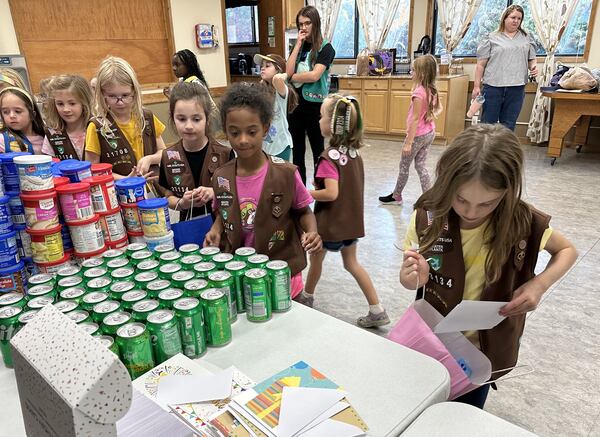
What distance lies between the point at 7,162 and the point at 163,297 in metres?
0.69

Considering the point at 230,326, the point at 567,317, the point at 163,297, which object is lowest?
the point at 567,317

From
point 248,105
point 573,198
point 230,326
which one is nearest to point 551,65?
point 573,198

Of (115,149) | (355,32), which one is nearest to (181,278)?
(115,149)

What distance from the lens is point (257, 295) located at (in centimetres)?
Answer: 116

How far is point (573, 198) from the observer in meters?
4.30

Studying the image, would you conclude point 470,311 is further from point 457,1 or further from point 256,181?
point 457,1

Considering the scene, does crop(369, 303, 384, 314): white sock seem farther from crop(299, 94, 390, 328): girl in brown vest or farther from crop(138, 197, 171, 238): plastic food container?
crop(138, 197, 171, 238): plastic food container

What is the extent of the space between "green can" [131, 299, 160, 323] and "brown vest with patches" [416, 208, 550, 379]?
0.75 metres

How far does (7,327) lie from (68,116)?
145cm

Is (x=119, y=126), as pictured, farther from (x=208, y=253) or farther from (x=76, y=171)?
(x=208, y=253)

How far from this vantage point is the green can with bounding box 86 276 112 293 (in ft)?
3.63

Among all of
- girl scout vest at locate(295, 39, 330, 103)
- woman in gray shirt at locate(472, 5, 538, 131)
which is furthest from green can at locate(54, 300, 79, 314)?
woman in gray shirt at locate(472, 5, 538, 131)

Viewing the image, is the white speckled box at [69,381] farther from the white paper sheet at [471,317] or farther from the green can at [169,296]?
the white paper sheet at [471,317]

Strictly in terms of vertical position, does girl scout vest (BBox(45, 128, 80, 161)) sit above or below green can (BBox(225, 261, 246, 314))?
above
